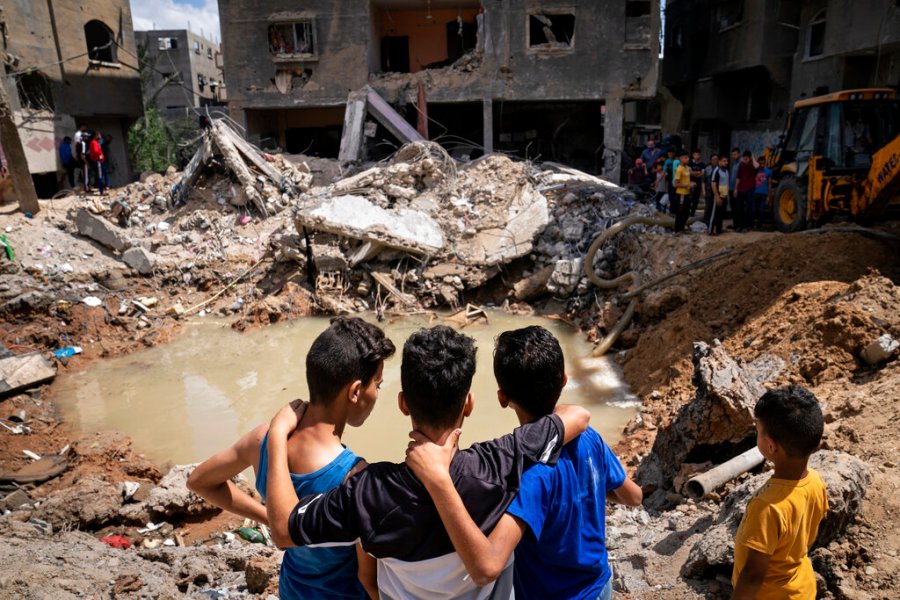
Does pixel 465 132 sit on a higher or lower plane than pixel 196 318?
higher

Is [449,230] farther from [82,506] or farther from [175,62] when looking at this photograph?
[175,62]

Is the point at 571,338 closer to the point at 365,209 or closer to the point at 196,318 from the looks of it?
the point at 365,209

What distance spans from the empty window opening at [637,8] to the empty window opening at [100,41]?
1527cm

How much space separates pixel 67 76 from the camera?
16859 millimetres

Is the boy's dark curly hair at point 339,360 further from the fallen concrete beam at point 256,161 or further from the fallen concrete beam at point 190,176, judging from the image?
the fallen concrete beam at point 190,176

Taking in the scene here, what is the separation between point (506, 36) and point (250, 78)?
724 centimetres

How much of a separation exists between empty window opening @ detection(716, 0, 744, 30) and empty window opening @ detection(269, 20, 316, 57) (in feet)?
44.7

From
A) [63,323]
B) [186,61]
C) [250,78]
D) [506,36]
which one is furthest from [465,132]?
[186,61]

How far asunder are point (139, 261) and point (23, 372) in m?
4.27

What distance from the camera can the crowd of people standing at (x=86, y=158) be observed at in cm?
1497

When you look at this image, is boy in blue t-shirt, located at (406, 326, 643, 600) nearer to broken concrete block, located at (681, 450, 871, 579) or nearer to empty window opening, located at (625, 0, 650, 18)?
broken concrete block, located at (681, 450, 871, 579)

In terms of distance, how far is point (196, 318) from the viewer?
1093 centimetres

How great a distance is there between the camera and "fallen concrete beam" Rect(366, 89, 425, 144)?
16.3 meters

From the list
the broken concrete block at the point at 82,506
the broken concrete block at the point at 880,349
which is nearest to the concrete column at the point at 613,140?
the broken concrete block at the point at 880,349
